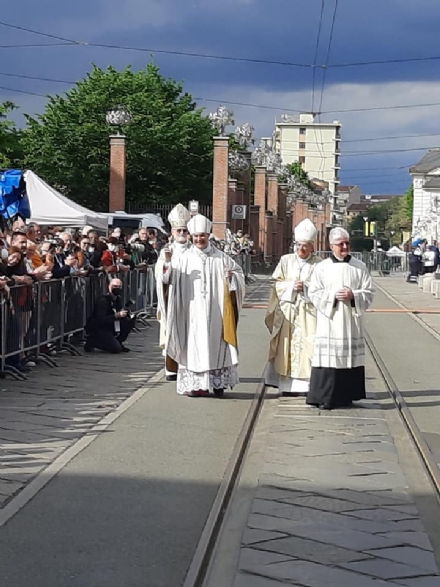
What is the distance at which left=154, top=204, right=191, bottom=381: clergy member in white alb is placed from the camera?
11.8 m

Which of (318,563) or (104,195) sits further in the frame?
(104,195)

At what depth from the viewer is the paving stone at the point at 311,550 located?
18.9ft

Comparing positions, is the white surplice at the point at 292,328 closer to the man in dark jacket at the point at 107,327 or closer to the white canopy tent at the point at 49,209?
the man in dark jacket at the point at 107,327

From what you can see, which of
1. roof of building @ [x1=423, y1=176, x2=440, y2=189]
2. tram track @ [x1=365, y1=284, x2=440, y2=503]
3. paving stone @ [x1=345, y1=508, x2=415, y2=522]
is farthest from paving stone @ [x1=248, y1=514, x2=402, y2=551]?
roof of building @ [x1=423, y1=176, x2=440, y2=189]

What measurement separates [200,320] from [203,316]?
5 cm

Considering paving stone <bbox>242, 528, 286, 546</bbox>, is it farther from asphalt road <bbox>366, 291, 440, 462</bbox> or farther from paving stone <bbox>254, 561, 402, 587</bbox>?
asphalt road <bbox>366, 291, 440, 462</bbox>

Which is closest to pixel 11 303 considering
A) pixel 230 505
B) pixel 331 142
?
pixel 230 505

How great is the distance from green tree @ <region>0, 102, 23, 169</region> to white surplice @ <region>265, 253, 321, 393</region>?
42731mm

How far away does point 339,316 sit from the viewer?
10.7m

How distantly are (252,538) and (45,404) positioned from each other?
5.11 meters

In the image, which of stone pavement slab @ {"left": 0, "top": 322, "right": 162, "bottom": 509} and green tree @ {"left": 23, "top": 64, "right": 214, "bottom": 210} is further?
green tree @ {"left": 23, "top": 64, "right": 214, "bottom": 210}

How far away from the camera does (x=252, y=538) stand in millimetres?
6125

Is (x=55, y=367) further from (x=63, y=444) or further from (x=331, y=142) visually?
(x=331, y=142)

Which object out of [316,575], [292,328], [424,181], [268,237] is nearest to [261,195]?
[268,237]
